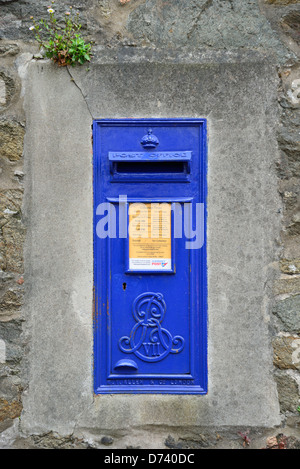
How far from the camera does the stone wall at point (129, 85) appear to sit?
7.89ft

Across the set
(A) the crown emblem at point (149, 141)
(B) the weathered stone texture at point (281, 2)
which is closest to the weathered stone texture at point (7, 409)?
(A) the crown emblem at point (149, 141)

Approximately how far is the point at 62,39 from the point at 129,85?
45cm

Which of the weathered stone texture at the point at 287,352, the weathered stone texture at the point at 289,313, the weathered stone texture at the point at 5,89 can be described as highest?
the weathered stone texture at the point at 5,89

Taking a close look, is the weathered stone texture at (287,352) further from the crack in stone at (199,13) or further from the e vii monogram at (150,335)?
the crack in stone at (199,13)

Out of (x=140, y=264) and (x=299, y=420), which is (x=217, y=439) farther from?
(x=140, y=264)

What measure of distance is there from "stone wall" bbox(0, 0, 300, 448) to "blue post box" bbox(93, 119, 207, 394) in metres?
0.38

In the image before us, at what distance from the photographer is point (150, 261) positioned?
238 cm

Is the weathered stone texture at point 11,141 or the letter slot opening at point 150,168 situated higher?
the weathered stone texture at point 11,141

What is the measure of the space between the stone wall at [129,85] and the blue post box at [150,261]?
1.26ft

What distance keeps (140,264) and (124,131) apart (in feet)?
2.52

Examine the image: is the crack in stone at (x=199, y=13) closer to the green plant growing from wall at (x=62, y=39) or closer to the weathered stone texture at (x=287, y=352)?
the green plant growing from wall at (x=62, y=39)

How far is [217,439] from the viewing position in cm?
240

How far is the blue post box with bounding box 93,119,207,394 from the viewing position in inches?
93.9

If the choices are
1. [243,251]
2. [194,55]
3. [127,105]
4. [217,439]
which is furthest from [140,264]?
[194,55]
